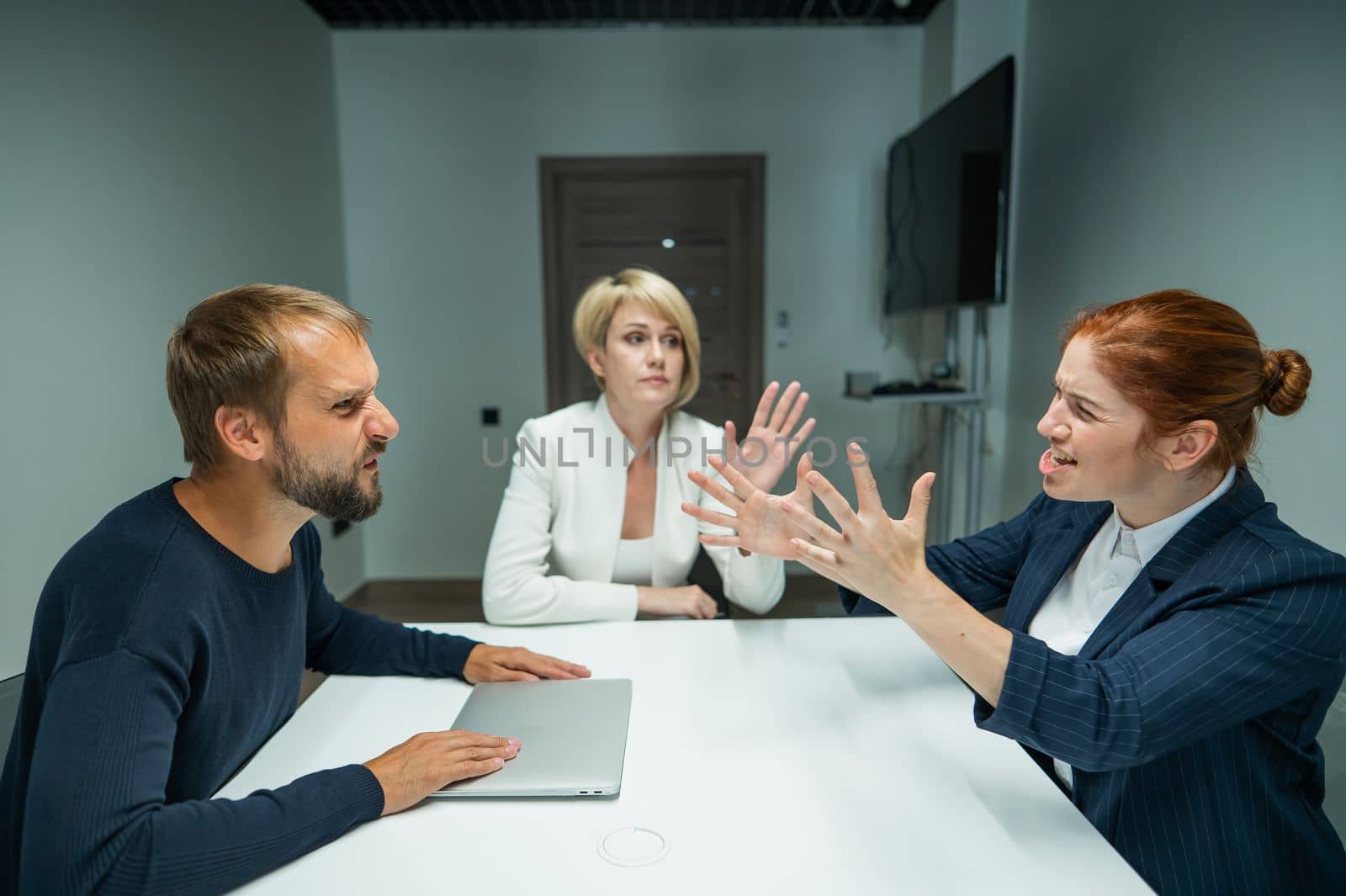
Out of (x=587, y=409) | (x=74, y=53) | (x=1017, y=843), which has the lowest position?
(x=1017, y=843)

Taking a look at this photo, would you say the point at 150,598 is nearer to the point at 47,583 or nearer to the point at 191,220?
the point at 47,583

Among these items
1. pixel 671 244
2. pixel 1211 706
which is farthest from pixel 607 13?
pixel 1211 706

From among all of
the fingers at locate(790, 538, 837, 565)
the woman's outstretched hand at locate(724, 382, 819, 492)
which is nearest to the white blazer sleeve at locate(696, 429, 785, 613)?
the woman's outstretched hand at locate(724, 382, 819, 492)

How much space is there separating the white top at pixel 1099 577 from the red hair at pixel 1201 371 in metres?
0.10

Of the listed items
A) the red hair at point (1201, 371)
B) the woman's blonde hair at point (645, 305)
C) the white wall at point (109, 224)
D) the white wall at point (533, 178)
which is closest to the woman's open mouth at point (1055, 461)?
the red hair at point (1201, 371)

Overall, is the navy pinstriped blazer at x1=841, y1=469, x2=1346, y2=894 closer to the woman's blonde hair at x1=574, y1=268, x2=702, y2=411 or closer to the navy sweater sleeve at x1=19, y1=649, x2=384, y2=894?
the navy sweater sleeve at x1=19, y1=649, x2=384, y2=894

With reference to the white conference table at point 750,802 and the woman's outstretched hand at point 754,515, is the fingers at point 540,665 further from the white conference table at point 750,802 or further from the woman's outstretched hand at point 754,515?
the woman's outstretched hand at point 754,515

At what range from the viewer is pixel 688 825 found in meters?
0.88

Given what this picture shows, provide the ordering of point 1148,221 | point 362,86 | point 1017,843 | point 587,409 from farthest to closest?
point 362,86 → point 1148,221 → point 587,409 → point 1017,843

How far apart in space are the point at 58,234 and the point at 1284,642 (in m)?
2.58

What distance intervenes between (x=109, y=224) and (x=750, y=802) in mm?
2290

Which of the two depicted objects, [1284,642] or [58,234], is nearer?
[1284,642]

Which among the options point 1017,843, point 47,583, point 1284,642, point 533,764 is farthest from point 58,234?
point 1284,642

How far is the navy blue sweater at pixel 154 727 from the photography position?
749 millimetres
